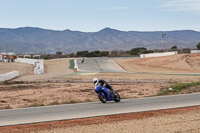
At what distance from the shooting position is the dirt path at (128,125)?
10.2 meters

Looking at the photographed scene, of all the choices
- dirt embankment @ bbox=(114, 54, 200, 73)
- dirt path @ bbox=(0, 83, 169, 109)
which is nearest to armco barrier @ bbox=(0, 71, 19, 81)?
dirt path @ bbox=(0, 83, 169, 109)

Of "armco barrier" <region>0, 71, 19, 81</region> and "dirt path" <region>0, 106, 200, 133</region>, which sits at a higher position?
"armco barrier" <region>0, 71, 19, 81</region>

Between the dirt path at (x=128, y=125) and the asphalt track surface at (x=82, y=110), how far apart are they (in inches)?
30.7

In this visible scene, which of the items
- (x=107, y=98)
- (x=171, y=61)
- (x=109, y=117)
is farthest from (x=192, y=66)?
(x=109, y=117)

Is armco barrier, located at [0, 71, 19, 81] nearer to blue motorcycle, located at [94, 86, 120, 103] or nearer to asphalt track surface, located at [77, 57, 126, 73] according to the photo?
asphalt track surface, located at [77, 57, 126, 73]

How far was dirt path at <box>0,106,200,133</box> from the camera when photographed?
1016 cm

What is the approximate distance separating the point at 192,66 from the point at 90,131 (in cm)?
5056

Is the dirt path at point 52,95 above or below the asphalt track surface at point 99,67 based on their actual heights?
below

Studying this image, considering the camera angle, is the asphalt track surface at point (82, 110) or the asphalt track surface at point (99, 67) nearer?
the asphalt track surface at point (82, 110)

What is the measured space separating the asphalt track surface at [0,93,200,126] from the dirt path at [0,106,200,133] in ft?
2.56

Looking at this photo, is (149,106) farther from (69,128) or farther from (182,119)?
(69,128)

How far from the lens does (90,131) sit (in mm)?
10062

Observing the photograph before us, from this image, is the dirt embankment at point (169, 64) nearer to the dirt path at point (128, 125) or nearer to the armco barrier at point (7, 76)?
the armco barrier at point (7, 76)

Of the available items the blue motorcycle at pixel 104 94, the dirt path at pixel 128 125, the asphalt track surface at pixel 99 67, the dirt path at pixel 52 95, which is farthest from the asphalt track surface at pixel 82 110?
the asphalt track surface at pixel 99 67
